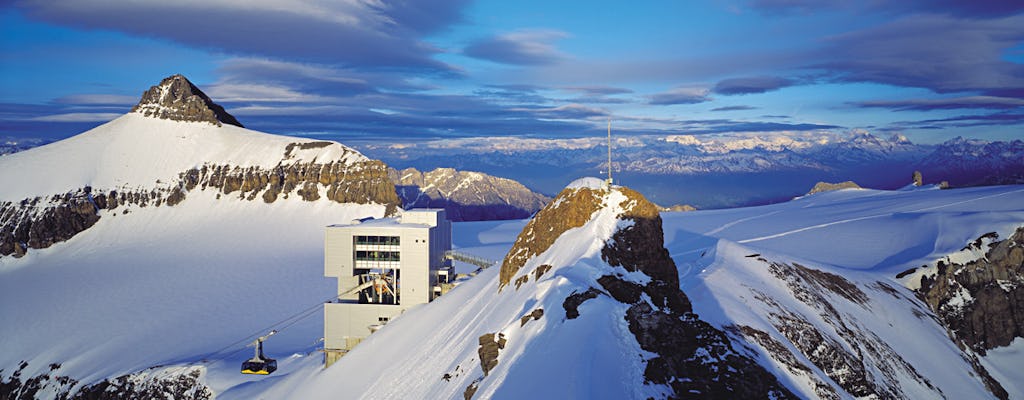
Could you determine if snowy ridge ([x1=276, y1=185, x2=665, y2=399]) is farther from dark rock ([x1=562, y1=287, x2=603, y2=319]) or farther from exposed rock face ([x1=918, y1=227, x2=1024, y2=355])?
exposed rock face ([x1=918, y1=227, x2=1024, y2=355])

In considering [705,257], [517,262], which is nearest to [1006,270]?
[705,257]

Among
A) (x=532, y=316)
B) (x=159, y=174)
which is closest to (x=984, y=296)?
(x=532, y=316)

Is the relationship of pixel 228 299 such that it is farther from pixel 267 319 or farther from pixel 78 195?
pixel 78 195

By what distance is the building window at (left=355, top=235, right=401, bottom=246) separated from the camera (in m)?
53.9

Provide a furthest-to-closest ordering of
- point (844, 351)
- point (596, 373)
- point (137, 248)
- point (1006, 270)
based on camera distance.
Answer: point (137, 248), point (1006, 270), point (844, 351), point (596, 373)

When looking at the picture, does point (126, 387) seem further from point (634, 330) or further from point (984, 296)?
point (984, 296)

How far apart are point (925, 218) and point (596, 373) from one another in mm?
76298

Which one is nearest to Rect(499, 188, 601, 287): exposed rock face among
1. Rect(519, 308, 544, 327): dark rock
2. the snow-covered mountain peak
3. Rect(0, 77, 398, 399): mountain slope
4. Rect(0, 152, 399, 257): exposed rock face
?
the snow-covered mountain peak

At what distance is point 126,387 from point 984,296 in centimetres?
7604

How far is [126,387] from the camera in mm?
58531

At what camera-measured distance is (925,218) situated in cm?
8038

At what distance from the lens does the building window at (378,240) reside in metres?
53.9

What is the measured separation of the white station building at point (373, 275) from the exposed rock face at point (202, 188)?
67841mm

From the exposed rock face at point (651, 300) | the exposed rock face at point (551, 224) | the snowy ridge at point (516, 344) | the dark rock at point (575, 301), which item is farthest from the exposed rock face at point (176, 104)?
the dark rock at point (575, 301)
